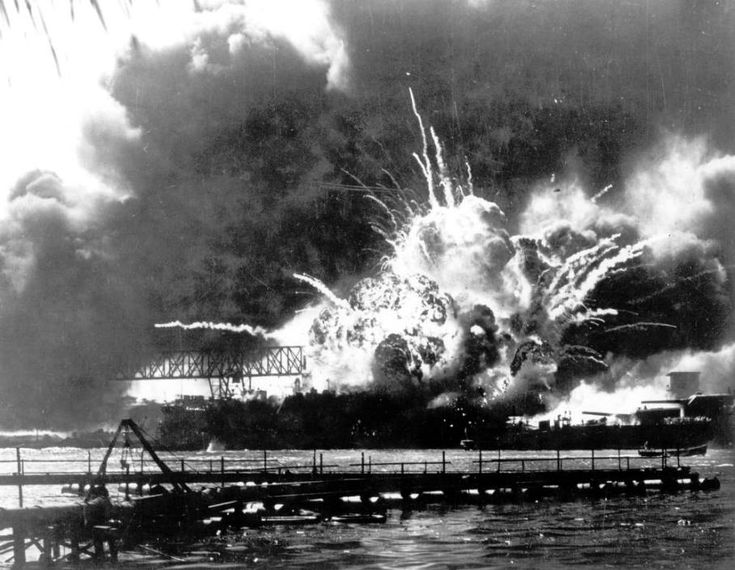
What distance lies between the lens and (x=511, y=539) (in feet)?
187

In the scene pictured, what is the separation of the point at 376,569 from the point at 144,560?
1216 centimetres

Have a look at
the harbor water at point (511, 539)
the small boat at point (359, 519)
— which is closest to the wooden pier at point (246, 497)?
the small boat at point (359, 519)

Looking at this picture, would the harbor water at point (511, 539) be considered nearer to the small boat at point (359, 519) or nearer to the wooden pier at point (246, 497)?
the small boat at point (359, 519)

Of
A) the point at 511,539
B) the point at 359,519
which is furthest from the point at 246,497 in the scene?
the point at 511,539

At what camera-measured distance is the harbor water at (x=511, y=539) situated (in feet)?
159

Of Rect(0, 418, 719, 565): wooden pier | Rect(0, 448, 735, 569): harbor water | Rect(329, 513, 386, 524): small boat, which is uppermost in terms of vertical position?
Rect(0, 418, 719, 565): wooden pier

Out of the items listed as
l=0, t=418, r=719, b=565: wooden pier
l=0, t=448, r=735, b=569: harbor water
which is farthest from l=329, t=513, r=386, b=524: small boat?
l=0, t=448, r=735, b=569: harbor water

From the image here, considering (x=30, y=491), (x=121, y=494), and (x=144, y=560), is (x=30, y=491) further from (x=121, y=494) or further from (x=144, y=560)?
(x=144, y=560)

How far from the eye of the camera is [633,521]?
217 ft

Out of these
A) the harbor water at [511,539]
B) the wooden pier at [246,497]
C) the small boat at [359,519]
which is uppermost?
the wooden pier at [246,497]

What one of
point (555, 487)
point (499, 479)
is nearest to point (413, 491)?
point (499, 479)

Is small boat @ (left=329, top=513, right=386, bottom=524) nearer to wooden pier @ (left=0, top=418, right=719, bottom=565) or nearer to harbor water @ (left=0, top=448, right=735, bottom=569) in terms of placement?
wooden pier @ (left=0, top=418, right=719, bottom=565)

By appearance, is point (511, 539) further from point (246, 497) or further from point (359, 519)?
point (246, 497)

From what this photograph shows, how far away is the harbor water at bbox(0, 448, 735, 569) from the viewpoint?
48.5 metres
